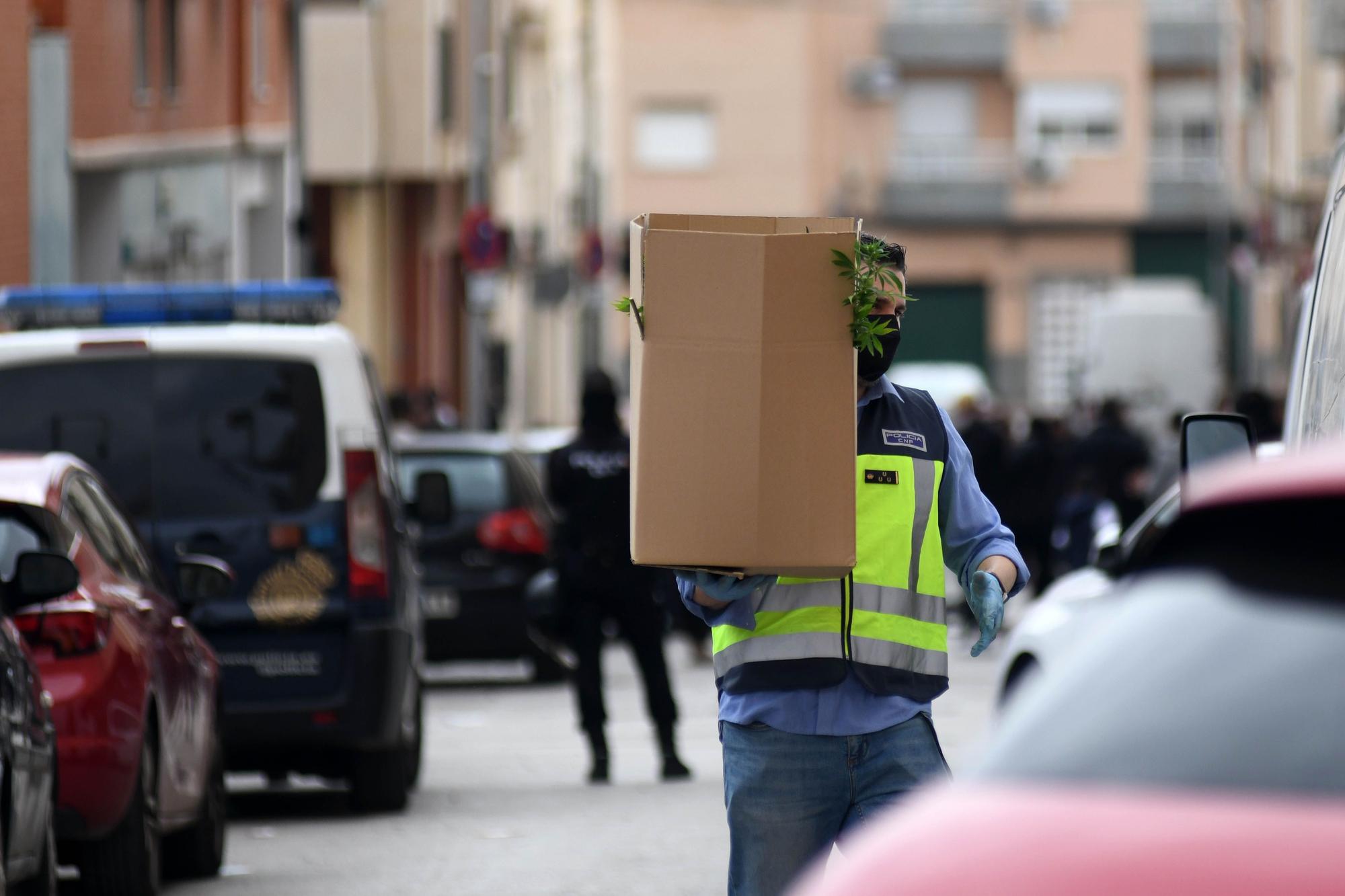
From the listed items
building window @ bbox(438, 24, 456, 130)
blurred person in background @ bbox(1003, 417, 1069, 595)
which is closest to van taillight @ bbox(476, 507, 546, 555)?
blurred person in background @ bbox(1003, 417, 1069, 595)

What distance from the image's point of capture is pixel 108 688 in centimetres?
875

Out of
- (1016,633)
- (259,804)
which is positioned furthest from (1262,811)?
(259,804)

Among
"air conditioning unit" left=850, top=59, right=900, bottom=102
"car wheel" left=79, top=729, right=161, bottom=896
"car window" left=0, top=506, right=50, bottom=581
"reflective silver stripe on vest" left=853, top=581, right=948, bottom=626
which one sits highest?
"air conditioning unit" left=850, top=59, right=900, bottom=102

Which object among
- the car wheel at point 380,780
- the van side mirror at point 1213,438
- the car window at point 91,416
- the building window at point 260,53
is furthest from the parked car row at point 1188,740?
the building window at point 260,53

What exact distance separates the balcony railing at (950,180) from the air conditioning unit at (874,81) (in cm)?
139

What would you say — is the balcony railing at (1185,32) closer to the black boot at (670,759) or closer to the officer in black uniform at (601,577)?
the officer in black uniform at (601,577)

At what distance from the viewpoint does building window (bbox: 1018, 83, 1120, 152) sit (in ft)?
217

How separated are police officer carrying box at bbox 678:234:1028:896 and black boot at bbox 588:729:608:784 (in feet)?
25.5

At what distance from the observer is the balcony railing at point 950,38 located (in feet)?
217

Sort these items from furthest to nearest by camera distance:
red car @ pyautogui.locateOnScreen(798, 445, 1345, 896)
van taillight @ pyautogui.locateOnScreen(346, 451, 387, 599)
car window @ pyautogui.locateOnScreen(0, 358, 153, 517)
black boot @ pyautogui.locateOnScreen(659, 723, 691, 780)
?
1. black boot @ pyautogui.locateOnScreen(659, 723, 691, 780)
2. van taillight @ pyautogui.locateOnScreen(346, 451, 387, 599)
3. car window @ pyautogui.locateOnScreen(0, 358, 153, 517)
4. red car @ pyautogui.locateOnScreen(798, 445, 1345, 896)

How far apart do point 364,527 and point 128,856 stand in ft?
9.53

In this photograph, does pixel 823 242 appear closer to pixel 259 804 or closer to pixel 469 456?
pixel 259 804

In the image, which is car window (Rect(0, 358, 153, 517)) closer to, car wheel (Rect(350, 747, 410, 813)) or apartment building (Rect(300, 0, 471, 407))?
car wheel (Rect(350, 747, 410, 813))

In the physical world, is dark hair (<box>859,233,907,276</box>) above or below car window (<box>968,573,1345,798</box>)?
above
